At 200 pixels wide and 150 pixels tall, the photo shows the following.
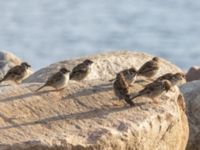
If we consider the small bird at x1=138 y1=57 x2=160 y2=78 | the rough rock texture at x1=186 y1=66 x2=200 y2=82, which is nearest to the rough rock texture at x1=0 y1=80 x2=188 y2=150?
the small bird at x1=138 y1=57 x2=160 y2=78

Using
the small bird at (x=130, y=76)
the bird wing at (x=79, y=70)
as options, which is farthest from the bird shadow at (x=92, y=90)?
the bird wing at (x=79, y=70)

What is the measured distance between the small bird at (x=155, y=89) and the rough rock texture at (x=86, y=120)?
11 centimetres

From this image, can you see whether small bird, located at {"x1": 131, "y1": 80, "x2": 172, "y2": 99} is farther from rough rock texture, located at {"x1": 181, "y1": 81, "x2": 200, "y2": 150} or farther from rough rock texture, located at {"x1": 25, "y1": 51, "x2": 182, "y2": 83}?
rough rock texture, located at {"x1": 25, "y1": 51, "x2": 182, "y2": 83}

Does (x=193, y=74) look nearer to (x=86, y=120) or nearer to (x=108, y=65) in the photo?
(x=108, y=65)

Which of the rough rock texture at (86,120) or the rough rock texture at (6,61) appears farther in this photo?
the rough rock texture at (6,61)

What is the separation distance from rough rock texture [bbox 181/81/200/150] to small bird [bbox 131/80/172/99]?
260 centimetres

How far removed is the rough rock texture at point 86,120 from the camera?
A: 54.7ft

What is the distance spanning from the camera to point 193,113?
2222 centimetres

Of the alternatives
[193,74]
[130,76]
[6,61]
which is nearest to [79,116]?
[130,76]

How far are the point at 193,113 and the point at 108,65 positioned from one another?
12.9 feet

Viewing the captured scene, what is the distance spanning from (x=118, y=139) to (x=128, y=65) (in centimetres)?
898

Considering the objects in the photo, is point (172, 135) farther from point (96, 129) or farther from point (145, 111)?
point (96, 129)

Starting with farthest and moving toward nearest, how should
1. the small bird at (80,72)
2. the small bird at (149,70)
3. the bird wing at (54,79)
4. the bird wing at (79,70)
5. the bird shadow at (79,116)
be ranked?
the small bird at (149,70), the bird wing at (79,70), the small bird at (80,72), the bird wing at (54,79), the bird shadow at (79,116)

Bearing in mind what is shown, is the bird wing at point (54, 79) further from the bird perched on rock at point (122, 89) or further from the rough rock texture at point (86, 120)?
the bird perched on rock at point (122, 89)
